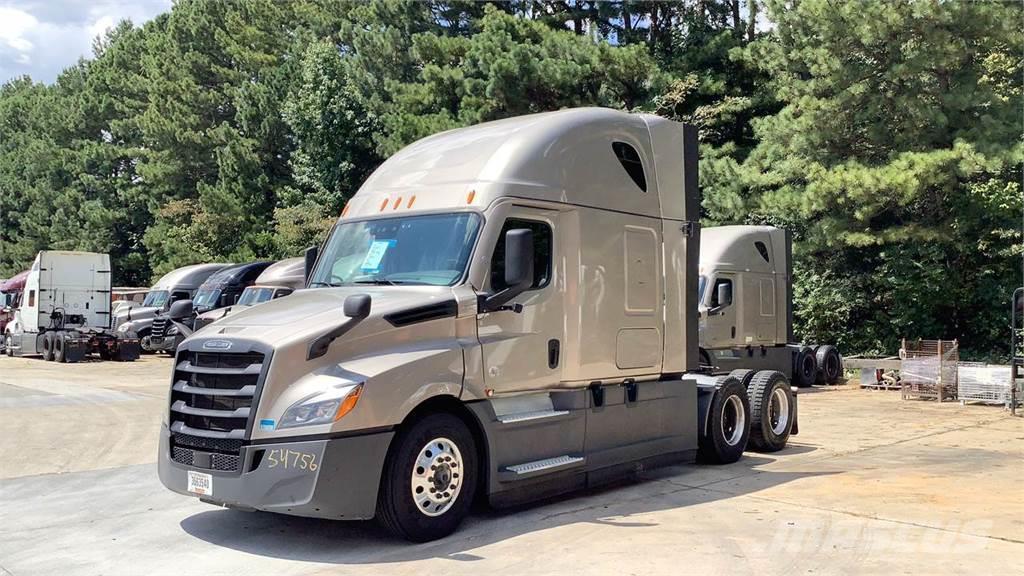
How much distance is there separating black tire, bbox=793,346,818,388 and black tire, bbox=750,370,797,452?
30.9 ft

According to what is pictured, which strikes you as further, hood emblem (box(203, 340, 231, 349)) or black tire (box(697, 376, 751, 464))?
black tire (box(697, 376, 751, 464))

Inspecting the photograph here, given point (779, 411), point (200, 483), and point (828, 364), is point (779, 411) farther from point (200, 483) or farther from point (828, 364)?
point (828, 364)

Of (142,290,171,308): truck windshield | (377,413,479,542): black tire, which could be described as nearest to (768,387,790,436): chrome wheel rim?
(377,413,479,542): black tire

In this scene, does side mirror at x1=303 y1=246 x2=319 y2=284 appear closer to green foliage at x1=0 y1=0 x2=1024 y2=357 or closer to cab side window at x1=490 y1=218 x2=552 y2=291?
cab side window at x1=490 y1=218 x2=552 y2=291

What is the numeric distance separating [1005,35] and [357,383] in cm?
1879

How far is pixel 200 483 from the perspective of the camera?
671 cm

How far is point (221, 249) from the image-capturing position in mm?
45000

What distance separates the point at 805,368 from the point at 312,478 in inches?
644

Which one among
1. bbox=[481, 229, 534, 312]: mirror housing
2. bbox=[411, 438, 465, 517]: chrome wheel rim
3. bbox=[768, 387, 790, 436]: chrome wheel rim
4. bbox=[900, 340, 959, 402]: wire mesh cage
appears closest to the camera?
bbox=[411, 438, 465, 517]: chrome wheel rim

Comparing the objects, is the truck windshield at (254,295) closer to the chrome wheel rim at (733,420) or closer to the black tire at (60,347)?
the black tire at (60,347)

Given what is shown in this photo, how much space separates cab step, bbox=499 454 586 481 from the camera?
740cm

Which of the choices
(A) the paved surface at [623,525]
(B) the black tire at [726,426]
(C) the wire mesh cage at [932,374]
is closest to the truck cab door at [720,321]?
(C) the wire mesh cage at [932,374]

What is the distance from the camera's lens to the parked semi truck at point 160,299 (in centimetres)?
3089

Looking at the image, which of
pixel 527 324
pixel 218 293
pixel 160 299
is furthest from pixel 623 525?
pixel 160 299
